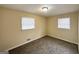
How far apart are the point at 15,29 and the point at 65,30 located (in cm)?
76

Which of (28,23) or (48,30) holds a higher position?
(28,23)

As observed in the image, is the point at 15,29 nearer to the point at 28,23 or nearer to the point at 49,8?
the point at 28,23

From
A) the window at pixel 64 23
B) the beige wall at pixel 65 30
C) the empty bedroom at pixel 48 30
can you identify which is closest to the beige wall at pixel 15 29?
the empty bedroom at pixel 48 30

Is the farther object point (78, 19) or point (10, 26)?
point (10, 26)

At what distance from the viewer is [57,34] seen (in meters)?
1.10

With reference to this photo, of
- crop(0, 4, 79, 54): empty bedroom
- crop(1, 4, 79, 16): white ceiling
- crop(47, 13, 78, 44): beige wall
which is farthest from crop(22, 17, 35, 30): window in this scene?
crop(47, 13, 78, 44): beige wall

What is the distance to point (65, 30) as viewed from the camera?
1.00m

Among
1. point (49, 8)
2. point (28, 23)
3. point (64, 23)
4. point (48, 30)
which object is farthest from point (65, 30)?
point (28, 23)

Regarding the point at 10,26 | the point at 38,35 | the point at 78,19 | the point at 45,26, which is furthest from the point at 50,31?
the point at 10,26

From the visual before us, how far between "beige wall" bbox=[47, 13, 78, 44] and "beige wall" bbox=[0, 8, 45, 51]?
12 centimetres

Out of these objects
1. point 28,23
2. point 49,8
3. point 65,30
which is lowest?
point 65,30

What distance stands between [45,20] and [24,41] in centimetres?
44
